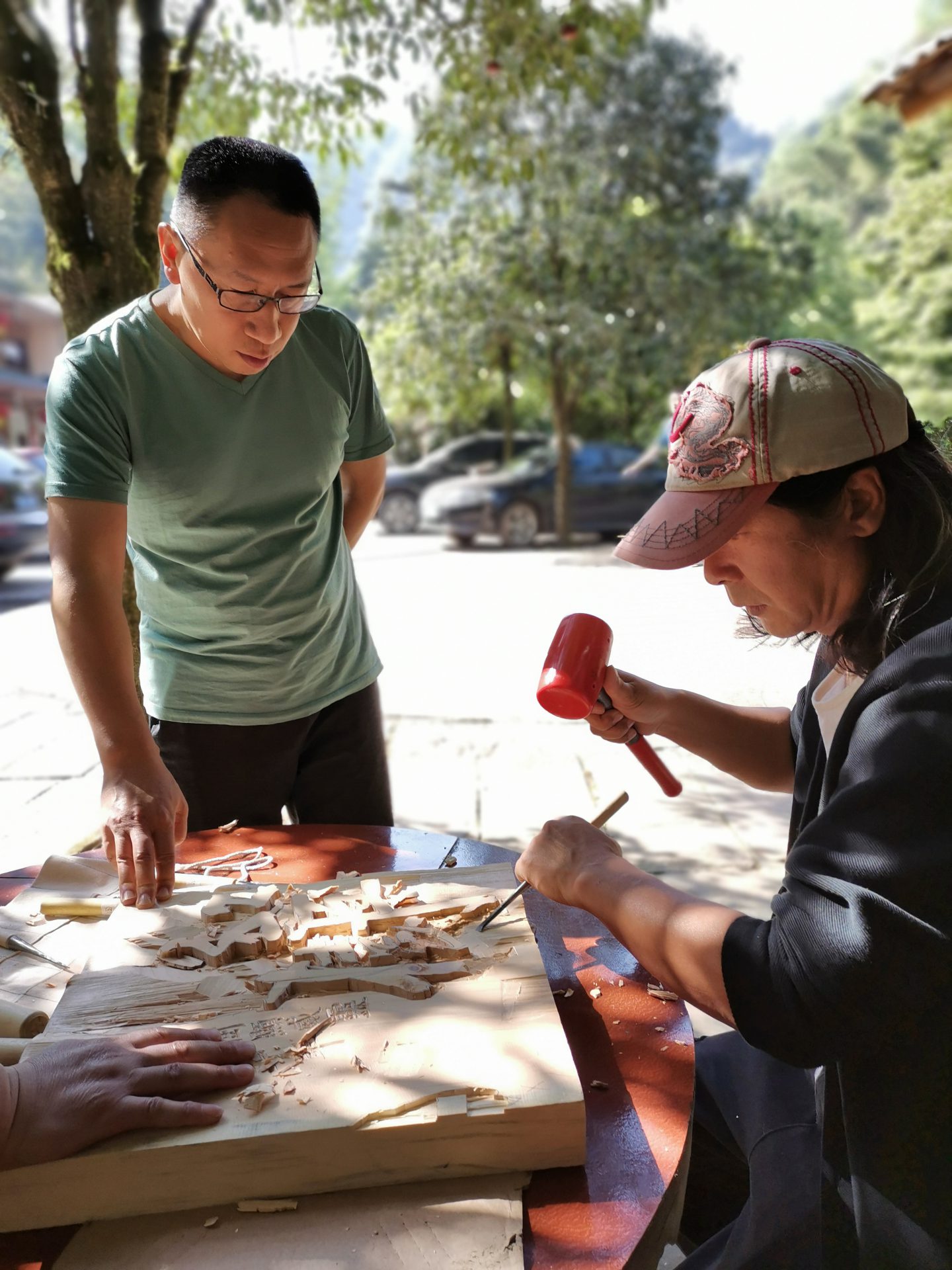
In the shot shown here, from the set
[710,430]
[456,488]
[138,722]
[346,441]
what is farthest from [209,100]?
[456,488]

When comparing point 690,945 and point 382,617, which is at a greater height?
point 690,945

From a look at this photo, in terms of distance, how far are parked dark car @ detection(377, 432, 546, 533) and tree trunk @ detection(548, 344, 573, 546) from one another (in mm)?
2561

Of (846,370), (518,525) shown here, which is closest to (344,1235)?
(846,370)

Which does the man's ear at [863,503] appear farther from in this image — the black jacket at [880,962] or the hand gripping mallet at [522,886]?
the hand gripping mallet at [522,886]

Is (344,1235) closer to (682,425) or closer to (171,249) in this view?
(682,425)

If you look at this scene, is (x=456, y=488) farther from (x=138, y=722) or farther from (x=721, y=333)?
(x=138, y=722)

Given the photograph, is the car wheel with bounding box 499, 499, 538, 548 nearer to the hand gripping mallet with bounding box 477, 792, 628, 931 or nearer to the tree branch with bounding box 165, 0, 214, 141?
the tree branch with bounding box 165, 0, 214, 141

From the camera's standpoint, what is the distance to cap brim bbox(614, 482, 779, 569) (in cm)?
140

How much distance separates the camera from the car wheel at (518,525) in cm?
1477

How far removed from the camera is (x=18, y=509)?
12.7 m

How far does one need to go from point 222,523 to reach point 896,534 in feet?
4.53

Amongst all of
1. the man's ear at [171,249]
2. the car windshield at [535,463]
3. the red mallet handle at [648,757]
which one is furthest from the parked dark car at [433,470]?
the red mallet handle at [648,757]

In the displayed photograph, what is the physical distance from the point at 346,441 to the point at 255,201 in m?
0.67

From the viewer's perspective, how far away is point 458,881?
1736 millimetres
